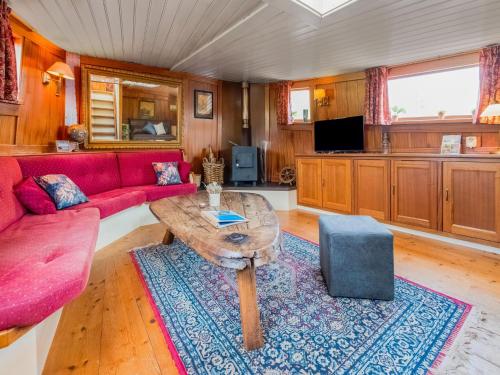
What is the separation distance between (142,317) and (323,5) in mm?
2877

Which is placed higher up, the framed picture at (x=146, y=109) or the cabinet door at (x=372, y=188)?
the framed picture at (x=146, y=109)

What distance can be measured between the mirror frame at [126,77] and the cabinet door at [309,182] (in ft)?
6.73

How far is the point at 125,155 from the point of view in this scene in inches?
149

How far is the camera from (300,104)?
4922 mm

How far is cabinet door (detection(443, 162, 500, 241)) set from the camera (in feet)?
8.42

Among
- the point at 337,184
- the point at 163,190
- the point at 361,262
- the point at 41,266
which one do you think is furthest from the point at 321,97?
the point at 41,266

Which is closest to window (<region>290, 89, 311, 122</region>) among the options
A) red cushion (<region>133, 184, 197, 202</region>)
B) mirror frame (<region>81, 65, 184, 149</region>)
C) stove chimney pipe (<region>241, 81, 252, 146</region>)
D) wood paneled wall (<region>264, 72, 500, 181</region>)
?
wood paneled wall (<region>264, 72, 500, 181</region>)

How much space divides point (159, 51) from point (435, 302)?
3867 millimetres

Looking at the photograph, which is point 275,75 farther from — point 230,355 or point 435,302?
point 230,355

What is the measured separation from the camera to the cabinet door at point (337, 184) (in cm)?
378

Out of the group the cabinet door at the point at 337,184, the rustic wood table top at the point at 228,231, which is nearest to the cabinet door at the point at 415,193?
the cabinet door at the point at 337,184

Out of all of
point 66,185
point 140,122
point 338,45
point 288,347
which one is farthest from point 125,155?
point 288,347

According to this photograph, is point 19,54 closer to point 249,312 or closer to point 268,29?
point 268,29

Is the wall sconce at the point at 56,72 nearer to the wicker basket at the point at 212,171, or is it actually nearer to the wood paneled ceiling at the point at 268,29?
the wood paneled ceiling at the point at 268,29
